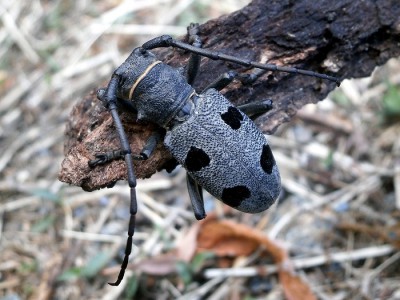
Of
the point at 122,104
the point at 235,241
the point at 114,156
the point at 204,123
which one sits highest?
the point at 122,104

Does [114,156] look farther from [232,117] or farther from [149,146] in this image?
[232,117]

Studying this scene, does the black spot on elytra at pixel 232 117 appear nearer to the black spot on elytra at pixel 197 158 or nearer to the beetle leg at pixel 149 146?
the black spot on elytra at pixel 197 158

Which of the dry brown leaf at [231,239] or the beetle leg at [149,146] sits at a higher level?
the beetle leg at [149,146]

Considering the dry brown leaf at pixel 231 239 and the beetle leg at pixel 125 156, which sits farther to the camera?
the dry brown leaf at pixel 231 239

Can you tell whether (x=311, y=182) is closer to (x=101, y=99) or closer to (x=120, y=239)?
(x=120, y=239)

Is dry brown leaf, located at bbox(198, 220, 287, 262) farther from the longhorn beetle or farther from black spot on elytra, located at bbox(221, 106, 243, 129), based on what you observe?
black spot on elytra, located at bbox(221, 106, 243, 129)

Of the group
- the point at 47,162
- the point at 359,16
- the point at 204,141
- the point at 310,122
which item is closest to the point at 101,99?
the point at 204,141

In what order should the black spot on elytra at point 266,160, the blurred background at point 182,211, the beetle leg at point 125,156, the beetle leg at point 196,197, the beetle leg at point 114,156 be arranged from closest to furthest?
1. the beetle leg at point 125,156
2. the beetle leg at point 114,156
3. the black spot on elytra at point 266,160
4. the beetle leg at point 196,197
5. the blurred background at point 182,211

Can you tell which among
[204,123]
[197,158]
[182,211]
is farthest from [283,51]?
[182,211]

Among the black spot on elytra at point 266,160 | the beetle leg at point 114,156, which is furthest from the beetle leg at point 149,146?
the black spot on elytra at point 266,160
